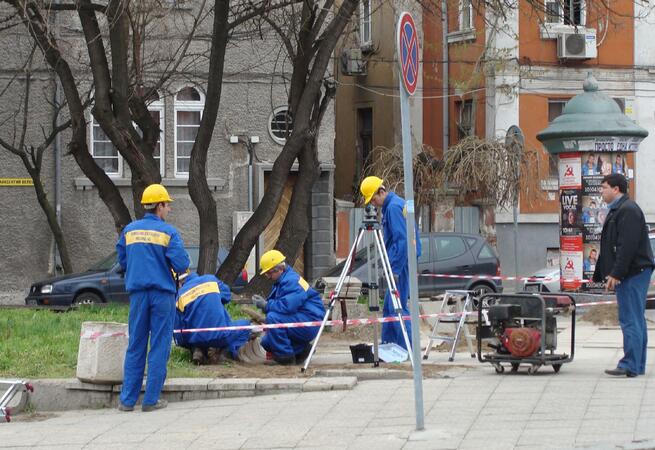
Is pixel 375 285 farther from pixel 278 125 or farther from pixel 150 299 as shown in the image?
pixel 278 125

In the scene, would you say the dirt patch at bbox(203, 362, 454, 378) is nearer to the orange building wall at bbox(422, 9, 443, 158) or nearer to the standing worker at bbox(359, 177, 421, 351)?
the standing worker at bbox(359, 177, 421, 351)

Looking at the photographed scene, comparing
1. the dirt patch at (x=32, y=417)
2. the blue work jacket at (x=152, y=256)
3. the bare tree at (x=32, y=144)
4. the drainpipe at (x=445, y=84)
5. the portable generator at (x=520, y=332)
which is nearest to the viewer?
the blue work jacket at (x=152, y=256)

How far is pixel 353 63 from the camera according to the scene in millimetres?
34375

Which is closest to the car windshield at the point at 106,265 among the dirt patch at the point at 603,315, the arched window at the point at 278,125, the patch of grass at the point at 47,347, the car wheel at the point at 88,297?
the car wheel at the point at 88,297

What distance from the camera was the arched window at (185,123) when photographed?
28859 millimetres

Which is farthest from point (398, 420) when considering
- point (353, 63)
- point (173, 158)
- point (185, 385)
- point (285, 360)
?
point (353, 63)

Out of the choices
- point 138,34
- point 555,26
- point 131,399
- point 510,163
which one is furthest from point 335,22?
point 555,26

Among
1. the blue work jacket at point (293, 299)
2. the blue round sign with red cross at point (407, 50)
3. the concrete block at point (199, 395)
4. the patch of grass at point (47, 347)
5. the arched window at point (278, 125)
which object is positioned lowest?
the concrete block at point (199, 395)

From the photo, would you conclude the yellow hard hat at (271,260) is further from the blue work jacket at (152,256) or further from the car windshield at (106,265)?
the car windshield at (106,265)

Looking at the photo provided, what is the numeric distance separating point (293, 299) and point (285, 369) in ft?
2.27

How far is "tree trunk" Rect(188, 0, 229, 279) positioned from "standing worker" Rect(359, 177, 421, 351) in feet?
14.3

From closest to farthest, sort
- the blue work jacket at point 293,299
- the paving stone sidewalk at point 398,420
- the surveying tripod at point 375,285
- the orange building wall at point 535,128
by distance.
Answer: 1. the paving stone sidewalk at point 398,420
2. the surveying tripod at point 375,285
3. the blue work jacket at point 293,299
4. the orange building wall at point 535,128

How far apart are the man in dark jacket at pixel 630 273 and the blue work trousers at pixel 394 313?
2243 mm

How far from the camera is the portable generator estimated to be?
38.8 ft
